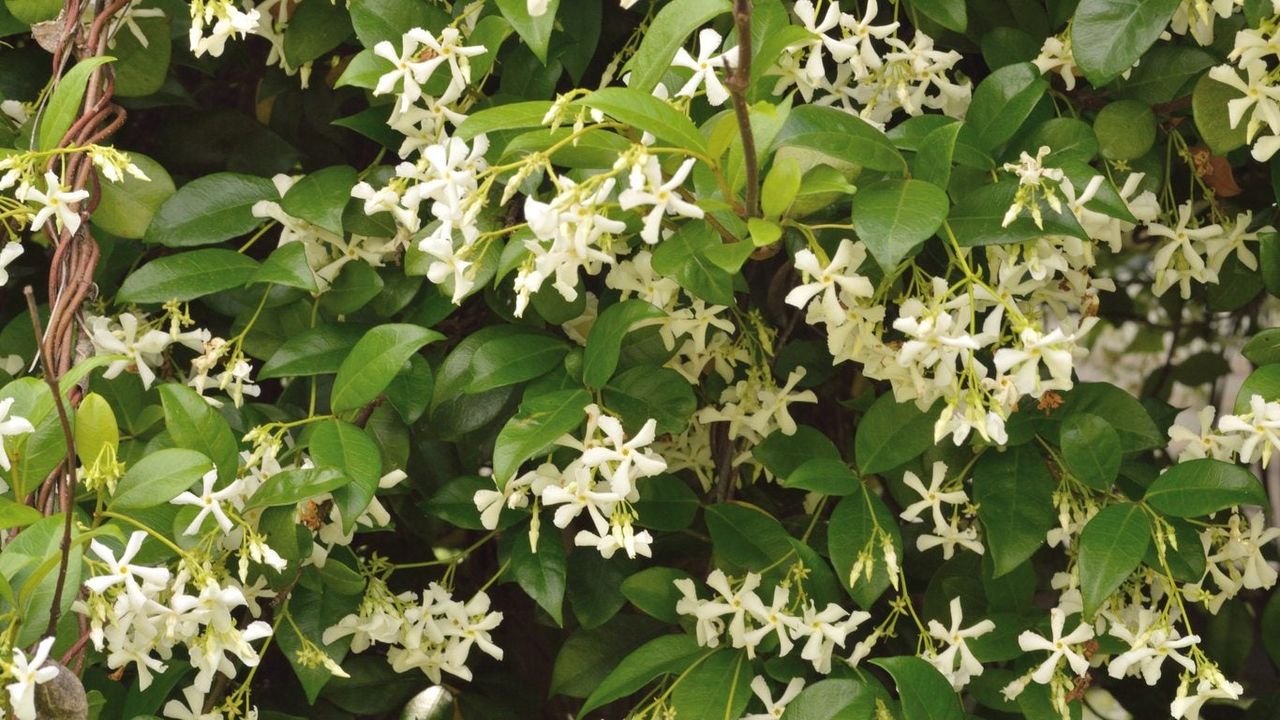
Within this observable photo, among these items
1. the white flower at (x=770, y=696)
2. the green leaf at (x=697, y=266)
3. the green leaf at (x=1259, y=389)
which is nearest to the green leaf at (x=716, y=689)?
the white flower at (x=770, y=696)

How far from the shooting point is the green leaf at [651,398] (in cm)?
104

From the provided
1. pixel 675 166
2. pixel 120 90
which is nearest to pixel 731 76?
pixel 675 166

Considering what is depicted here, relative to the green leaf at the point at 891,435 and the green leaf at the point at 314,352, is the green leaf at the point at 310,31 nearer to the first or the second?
the green leaf at the point at 314,352

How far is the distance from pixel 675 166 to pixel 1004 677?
0.55 m

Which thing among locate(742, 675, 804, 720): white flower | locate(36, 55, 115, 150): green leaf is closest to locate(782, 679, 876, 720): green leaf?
locate(742, 675, 804, 720): white flower

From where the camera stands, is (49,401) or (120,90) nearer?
(49,401)

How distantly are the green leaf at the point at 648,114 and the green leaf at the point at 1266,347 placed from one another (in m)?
0.49

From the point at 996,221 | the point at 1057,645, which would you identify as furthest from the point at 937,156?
the point at 1057,645

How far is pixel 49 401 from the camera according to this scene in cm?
94

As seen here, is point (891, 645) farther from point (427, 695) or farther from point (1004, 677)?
point (427, 695)

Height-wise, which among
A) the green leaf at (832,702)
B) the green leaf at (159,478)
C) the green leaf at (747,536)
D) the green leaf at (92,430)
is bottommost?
the green leaf at (832,702)

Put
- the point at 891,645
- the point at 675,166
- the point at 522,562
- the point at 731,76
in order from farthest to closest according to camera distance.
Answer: the point at 891,645
the point at 522,562
the point at 675,166
the point at 731,76

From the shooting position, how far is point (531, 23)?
3.12 ft

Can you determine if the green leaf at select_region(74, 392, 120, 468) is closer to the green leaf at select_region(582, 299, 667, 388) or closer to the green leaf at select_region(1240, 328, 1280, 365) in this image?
the green leaf at select_region(582, 299, 667, 388)
